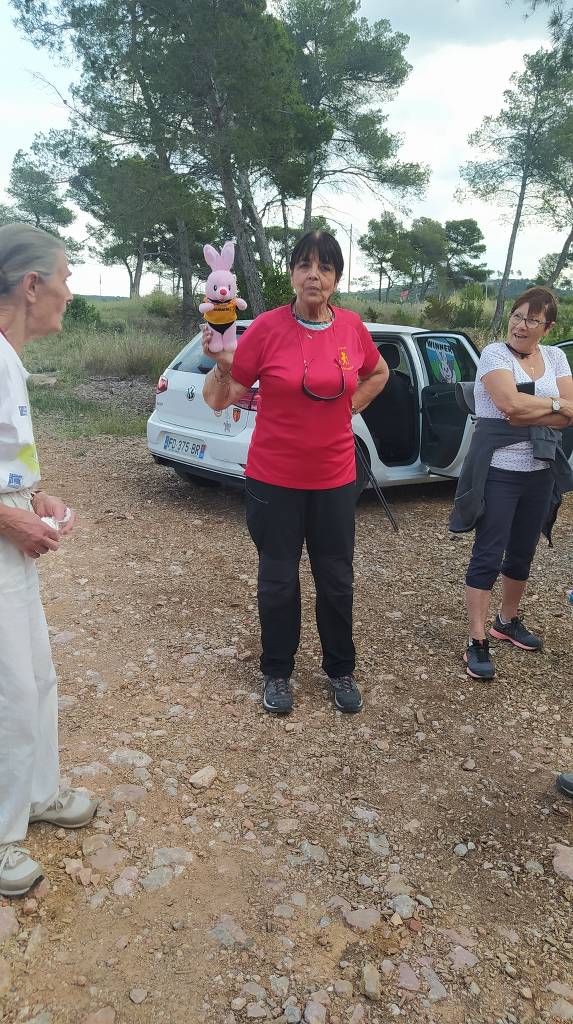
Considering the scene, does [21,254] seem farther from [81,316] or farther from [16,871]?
[81,316]

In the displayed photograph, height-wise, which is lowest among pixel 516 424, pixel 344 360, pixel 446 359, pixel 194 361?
pixel 194 361

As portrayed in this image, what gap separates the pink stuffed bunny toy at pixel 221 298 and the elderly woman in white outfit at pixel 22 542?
0.57 m

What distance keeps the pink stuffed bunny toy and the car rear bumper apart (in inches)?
99.7

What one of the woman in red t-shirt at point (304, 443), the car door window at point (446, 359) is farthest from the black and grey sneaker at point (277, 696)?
the car door window at point (446, 359)

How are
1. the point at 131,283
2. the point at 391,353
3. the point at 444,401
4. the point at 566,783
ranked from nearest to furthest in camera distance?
the point at 566,783 → the point at 444,401 → the point at 391,353 → the point at 131,283

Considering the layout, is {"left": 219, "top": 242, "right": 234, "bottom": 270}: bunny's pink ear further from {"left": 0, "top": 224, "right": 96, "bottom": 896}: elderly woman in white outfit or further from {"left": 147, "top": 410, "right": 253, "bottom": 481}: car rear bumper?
{"left": 147, "top": 410, "right": 253, "bottom": 481}: car rear bumper

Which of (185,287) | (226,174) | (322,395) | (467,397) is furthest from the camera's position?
(185,287)

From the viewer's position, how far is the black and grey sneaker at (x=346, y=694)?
327 centimetres

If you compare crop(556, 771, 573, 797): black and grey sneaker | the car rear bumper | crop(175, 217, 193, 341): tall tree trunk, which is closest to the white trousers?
crop(556, 771, 573, 797): black and grey sneaker

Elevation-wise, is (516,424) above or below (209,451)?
above

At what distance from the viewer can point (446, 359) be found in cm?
646

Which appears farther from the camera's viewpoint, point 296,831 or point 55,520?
point 296,831

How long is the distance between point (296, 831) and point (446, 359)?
16.0 ft

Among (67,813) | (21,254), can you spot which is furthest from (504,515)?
(21,254)
